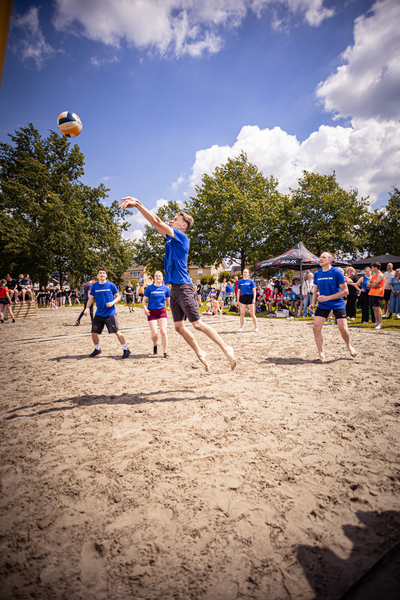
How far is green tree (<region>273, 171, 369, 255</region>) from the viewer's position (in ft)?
104

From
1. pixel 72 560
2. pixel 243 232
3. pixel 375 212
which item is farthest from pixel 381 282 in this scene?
pixel 375 212

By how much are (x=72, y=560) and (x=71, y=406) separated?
2.39m

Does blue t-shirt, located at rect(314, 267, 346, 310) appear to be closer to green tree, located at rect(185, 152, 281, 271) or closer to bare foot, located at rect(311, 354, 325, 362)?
bare foot, located at rect(311, 354, 325, 362)

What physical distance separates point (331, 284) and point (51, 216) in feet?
109

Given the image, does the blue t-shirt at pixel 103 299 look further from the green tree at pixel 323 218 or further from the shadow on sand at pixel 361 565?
the green tree at pixel 323 218

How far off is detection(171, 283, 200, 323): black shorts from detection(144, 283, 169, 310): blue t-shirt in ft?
8.45

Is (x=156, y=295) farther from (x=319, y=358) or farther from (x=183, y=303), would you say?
(x=319, y=358)

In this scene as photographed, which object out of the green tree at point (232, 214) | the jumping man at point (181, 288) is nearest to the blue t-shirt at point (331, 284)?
the jumping man at point (181, 288)

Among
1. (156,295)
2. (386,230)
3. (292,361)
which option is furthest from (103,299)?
(386,230)

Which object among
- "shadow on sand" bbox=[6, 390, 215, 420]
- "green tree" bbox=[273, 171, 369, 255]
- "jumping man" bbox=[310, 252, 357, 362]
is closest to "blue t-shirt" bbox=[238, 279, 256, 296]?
"jumping man" bbox=[310, 252, 357, 362]

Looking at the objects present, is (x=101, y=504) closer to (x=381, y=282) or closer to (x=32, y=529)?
(x=32, y=529)

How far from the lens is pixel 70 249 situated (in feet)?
106

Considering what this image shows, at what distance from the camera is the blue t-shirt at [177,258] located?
13.2 feet

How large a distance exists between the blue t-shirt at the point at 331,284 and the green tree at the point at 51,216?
31058 millimetres
